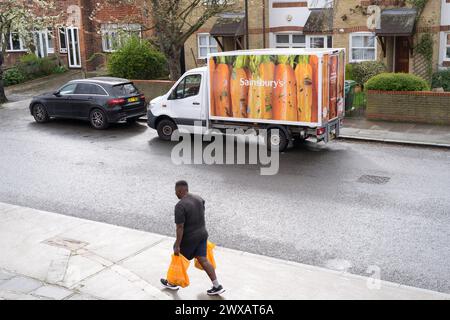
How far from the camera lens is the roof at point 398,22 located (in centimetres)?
2377

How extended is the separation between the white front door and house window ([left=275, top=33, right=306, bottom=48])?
12.2 m

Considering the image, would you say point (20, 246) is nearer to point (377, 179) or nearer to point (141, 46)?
point (377, 179)

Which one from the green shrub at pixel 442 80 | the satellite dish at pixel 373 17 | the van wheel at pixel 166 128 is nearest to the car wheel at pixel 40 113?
the van wheel at pixel 166 128

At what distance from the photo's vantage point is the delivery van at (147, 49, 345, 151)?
14883 mm

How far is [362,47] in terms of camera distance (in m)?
26.2

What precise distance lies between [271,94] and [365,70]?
984 cm

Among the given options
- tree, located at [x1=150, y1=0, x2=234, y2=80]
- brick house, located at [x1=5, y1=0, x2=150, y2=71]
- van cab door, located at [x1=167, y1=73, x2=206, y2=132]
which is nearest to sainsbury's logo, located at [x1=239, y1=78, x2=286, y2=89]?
van cab door, located at [x1=167, y1=73, x2=206, y2=132]

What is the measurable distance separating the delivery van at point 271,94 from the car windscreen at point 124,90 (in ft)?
11.4

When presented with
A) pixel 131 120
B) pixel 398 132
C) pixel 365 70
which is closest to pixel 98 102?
pixel 131 120

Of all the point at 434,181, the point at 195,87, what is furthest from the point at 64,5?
the point at 434,181

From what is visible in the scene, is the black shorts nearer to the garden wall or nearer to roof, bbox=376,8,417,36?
the garden wall

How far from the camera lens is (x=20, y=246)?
380 inches

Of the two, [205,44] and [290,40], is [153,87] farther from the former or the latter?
[290,40]
